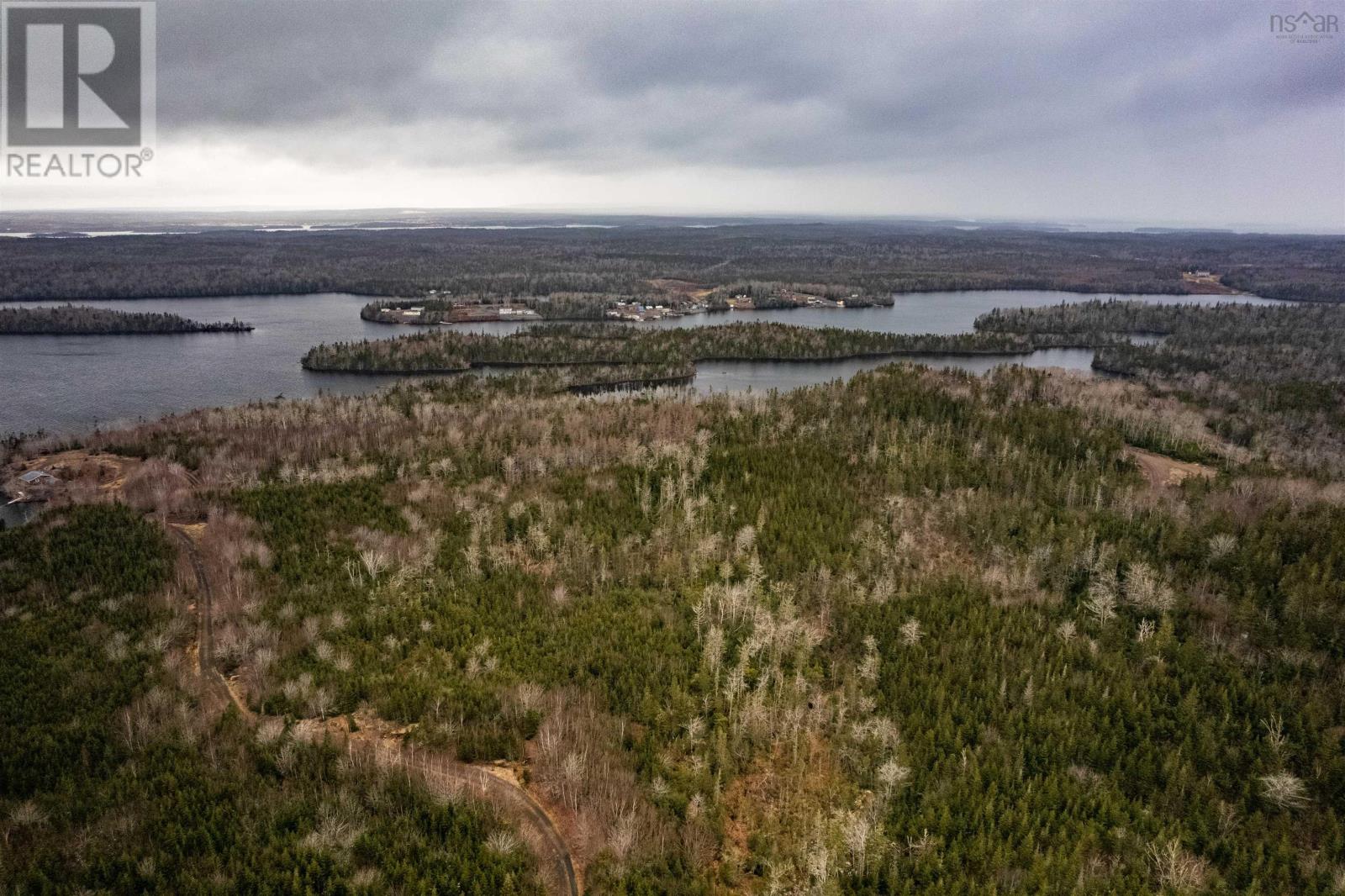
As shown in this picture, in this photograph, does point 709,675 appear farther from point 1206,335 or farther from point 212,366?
point 1206,335

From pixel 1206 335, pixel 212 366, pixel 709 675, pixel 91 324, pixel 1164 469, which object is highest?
pixel 1206 335

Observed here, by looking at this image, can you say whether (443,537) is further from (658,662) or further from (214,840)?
(214,840)

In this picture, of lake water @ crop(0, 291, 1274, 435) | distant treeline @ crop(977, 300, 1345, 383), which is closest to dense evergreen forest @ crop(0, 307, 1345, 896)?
lake water @ crop(0, 291, 1274, 435)

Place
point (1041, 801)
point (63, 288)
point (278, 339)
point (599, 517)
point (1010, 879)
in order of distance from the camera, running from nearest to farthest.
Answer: point (1010, 879)
point (1041, 801)
point (599, 517)
point (278, 339)
point (63, 288)

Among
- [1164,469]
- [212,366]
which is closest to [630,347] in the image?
[212,366]

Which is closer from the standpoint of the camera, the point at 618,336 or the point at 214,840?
the point at 214,840

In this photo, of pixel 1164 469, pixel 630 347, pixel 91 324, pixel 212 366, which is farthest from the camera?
pixel 91 324

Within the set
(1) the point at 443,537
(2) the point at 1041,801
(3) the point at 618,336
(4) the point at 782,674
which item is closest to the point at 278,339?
(3) the point at 618,336
